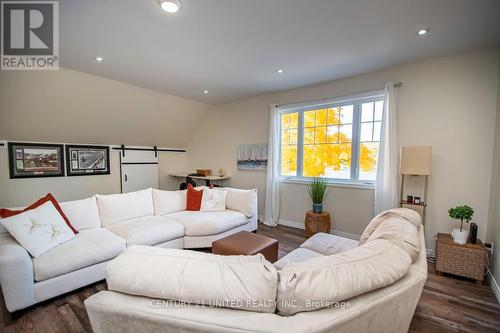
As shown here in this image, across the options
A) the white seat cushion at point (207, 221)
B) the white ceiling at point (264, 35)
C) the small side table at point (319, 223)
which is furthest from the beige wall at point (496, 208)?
the white seat cushion at point (207, 221)

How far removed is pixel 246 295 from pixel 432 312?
2.03 m

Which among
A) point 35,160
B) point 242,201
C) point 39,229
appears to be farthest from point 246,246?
point 35,160

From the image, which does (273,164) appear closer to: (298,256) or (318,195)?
(318,195)

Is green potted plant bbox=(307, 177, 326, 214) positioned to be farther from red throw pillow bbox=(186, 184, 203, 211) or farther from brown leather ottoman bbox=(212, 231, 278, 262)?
red throw pillow bbox=(186, 184, 203, 211)

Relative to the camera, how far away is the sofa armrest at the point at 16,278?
5.35ft

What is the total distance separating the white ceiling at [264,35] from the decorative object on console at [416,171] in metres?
1.20

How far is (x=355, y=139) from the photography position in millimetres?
3379

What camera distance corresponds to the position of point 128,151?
16.1 feet

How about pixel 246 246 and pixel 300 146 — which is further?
pixel 300 146

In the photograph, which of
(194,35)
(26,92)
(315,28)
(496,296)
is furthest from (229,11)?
(496,296)

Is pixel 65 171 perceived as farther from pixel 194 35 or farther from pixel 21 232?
pixel 194 35

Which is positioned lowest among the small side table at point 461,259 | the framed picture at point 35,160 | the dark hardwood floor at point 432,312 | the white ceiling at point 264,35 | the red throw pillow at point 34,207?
the dark hardwood floor at point 432,312

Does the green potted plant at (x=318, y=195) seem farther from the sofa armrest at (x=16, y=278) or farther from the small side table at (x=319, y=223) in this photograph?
the sofa armrest at (x=16, y=278)

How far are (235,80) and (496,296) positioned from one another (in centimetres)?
398
